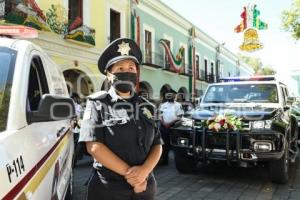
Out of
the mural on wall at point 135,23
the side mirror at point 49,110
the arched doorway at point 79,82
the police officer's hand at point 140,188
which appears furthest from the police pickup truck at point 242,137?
the mural on wall at point 135,23

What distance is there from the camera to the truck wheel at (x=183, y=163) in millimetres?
7845

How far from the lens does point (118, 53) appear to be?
302 cm

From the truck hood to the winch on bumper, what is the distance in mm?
292

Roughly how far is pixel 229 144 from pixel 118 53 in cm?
427

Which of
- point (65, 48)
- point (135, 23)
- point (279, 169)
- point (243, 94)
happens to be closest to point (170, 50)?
point (135, 23)

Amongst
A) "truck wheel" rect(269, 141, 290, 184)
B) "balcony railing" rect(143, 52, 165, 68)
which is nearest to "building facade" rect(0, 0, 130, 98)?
"balcony railing" rect(143, 52, 165, 68)

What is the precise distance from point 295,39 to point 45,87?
17.5m

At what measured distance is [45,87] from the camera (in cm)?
395

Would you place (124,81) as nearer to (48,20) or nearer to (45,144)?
(45,144)

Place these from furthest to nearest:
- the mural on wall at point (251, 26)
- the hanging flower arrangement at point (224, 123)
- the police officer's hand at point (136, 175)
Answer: the mural on wall at point (251, 26) → the hanging flower arrangement at point (224, 123) → the police officer's hand at point (136, 175)

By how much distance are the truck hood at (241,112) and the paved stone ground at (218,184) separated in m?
1.11

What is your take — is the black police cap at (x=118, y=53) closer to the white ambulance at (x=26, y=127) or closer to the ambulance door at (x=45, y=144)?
the white ambulance at (x=26, y=127)

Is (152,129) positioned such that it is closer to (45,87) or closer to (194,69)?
(45,87)

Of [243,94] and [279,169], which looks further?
[243,94]
